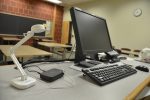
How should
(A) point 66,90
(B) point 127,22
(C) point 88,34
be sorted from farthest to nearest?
(B) point 127,22 → (C) point 88,34 → (A) point 66,90

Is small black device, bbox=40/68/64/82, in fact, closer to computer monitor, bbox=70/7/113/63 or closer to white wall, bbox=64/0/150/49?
computer monitor, bbox=70/7/113/63

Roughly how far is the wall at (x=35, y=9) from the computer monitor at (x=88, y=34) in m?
5.72

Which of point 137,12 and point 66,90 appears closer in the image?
point 66,90

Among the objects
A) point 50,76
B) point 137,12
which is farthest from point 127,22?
point 50,76

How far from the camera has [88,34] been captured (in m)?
1.10

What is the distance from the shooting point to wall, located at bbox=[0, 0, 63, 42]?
6091mm

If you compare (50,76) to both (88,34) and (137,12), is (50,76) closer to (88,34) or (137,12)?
(88,34)

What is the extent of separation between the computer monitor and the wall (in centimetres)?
572

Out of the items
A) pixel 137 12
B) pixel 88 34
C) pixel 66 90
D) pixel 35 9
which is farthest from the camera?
pixel 35 9

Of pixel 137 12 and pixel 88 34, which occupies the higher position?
pixel 137 12

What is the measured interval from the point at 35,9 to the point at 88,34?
647cm

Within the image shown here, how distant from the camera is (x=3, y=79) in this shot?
710 millimetres

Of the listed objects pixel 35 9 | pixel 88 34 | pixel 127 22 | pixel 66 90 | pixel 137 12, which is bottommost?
pixel 66 90

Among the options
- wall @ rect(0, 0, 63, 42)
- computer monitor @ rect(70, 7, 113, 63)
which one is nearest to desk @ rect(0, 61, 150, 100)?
computer monitor @ rect(70, 7, 113, 63)
